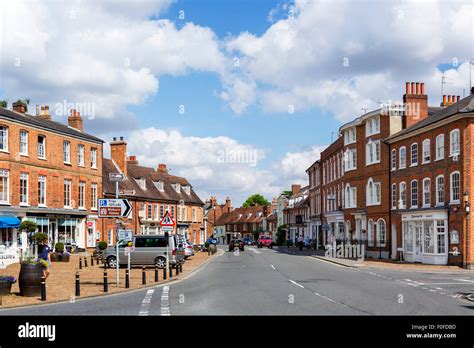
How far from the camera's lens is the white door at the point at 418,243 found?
40.0m

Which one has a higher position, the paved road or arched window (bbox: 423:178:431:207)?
arched window (bbox: 423:178:431:207)

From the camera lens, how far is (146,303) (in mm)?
17156

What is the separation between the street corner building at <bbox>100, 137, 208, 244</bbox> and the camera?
60.1m

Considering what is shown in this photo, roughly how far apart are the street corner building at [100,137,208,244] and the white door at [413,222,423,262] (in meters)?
22.3

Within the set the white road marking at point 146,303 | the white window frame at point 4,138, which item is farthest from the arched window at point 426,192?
the white window frame at point 4,138

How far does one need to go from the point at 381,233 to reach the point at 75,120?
28.0 m

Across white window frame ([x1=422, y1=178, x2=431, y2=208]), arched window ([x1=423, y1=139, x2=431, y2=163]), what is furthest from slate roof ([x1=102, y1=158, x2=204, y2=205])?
arched window ([x1=423, y1=139, x2=431, y2=163])

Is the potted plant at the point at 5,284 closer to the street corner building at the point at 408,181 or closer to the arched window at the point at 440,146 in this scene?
the street corner building at the point at 408,181

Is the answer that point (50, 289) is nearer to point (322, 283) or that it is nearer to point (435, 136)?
point (322, 283)

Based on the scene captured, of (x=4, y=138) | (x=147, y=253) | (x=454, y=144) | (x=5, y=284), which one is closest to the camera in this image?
(x=5, y=284)

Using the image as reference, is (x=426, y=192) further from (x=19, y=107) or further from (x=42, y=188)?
(x=19, y=107)

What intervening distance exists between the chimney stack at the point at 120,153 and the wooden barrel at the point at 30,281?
151 feet

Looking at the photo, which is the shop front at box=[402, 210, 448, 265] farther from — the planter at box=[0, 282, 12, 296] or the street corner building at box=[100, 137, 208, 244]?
the planter at box=[0, 282, 12, 296]

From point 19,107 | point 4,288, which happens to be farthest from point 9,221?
point 4,288
